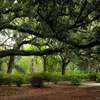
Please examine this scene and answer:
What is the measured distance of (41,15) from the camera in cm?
613

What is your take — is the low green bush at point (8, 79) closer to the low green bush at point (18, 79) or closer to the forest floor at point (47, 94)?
the low green bush at point (18, 79)

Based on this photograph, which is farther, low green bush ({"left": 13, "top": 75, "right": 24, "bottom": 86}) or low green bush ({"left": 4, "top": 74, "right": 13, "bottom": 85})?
low green bush ({"left": 13, "top": 75, "right": 24, "bottom": 86})

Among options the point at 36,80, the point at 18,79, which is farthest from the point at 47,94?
the point at 18,79

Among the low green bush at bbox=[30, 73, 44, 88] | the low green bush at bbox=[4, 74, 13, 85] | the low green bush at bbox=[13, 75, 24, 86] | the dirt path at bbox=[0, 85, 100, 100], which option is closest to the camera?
the dirt path at bbox=[0, 85, 100, 100]

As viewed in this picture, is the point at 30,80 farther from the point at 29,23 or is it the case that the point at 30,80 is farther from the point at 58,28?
the point at 58,28

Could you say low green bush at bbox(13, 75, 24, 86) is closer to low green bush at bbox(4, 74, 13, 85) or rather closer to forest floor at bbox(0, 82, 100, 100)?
low green bush at bbox(4, 74, 13, 85)

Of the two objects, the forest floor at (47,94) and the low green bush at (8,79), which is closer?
the forest floor at (47,94)

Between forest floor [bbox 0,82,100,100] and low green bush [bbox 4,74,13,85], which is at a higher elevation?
low green bush [bbox 4,74,13,85]

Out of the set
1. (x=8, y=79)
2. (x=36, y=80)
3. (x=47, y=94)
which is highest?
(x=8, y=79)

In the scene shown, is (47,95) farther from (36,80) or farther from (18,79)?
(18,79)

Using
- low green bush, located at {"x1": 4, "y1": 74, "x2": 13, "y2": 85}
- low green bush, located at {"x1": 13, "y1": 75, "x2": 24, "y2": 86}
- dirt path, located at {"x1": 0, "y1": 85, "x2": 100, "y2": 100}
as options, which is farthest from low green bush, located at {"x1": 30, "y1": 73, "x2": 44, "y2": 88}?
dirt path, located at {"x1": 0, "y1": 85, "x2": 100, "y2": 100}

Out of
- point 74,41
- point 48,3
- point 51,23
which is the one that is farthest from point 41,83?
point 48,3

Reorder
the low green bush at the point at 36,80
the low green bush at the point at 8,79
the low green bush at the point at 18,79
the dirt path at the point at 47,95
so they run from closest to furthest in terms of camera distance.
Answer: the dirt path at the point at 47,95, the low green bush at the point at 8,79, the low green bush at the point at 36,80, the low green bush at the point at 18,79

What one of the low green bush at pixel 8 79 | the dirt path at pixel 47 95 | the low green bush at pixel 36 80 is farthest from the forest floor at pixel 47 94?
the low green bush at pixel 36 80
